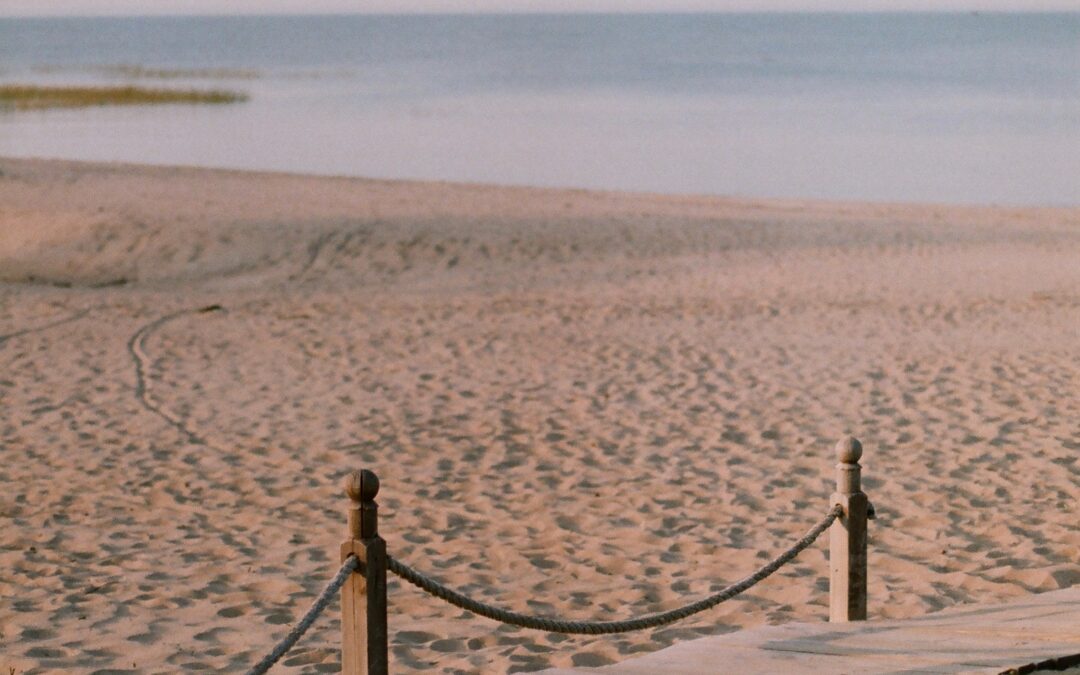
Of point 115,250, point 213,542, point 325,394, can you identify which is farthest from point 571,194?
point 213,542

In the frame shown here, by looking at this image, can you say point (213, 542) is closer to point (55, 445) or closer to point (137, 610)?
point (137, 610)

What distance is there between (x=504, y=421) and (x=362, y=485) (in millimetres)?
5962

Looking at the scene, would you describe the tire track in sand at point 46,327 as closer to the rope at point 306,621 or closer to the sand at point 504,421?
the sand at point 504,421

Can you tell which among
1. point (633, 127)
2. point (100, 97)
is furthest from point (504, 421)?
point (100, 97)

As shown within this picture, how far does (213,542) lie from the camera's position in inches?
289

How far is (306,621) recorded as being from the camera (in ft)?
13.1

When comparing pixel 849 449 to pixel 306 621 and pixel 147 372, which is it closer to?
pixel 306 621

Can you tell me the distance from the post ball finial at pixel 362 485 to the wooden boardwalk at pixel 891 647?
1.08 m

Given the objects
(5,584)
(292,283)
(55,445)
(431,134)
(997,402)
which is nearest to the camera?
(5,584)

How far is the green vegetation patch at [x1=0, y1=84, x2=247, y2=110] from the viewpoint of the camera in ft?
172

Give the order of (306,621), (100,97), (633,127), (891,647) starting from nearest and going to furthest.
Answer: (306,621), (891,647), (633,127), (100,97)

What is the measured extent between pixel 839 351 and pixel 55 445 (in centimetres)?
687

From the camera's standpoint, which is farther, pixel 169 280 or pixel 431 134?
pixel 431 134

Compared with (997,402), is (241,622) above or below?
below
